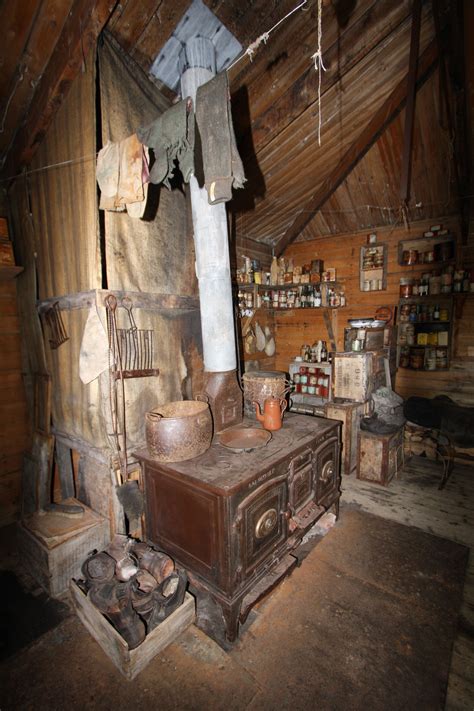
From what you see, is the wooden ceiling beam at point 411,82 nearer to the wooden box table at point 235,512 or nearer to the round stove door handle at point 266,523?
the wooden box table at point 235,512

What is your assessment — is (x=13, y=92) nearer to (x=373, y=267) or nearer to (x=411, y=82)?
(x=411, y=82)

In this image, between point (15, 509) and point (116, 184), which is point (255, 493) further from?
point (15, 509)

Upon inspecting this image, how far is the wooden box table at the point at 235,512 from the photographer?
190 centimetres

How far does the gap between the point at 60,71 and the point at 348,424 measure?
4.34 m

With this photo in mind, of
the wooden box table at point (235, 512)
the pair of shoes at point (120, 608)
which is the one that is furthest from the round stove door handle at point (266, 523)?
the pair of shoes at point (120, 608)

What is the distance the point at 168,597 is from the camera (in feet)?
6.69

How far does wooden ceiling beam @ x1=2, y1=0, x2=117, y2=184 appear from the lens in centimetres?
205

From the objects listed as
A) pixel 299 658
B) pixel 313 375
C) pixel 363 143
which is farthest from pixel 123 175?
pixel 313 375

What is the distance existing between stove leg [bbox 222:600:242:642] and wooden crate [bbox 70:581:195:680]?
0.95ft

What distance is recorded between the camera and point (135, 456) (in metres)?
2.38

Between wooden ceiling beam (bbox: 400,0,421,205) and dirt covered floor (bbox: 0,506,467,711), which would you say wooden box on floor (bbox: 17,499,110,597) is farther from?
wooden ceiling beam (bbox: 400,0,421,205)

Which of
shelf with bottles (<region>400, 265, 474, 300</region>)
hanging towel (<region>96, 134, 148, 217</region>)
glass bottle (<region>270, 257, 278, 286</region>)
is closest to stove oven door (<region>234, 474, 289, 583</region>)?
hanging towel (<region>96, 134, 148, 217</region>)

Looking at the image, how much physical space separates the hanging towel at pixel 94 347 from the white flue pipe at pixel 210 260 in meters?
0.79

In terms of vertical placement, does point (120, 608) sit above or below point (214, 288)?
below
